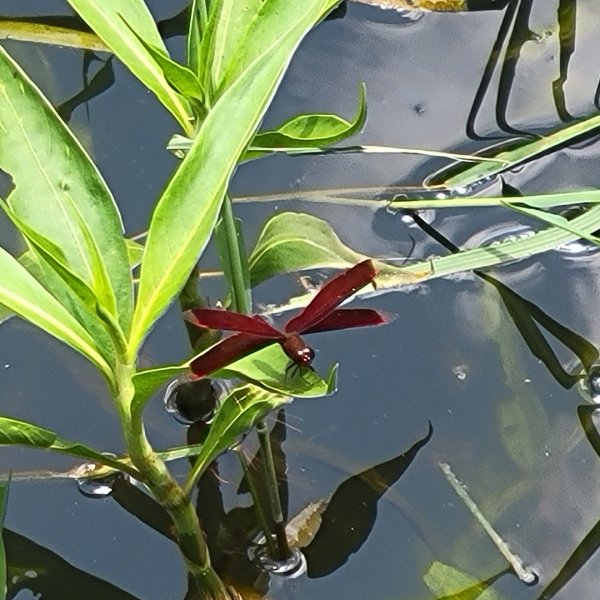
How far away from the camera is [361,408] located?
1136mm

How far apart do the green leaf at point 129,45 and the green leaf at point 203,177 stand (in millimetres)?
155

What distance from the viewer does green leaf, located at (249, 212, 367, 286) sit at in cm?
101

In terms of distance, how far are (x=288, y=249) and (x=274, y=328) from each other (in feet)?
0.82

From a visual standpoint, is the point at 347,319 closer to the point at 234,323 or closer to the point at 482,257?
the point at 234,323

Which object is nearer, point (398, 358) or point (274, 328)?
point (274, 328)

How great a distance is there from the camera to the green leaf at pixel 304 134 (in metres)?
0.93

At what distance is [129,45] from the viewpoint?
896 millimetres

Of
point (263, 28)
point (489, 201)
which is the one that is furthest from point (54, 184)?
point (489, 201)

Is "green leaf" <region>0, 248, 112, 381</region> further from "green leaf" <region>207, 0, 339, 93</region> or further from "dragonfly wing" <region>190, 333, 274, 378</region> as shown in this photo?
"green leaf" <region>207, 0, 339, 93</region>

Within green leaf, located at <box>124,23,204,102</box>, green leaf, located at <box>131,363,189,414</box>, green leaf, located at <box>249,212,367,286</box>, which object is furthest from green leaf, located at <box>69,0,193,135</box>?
green leaf, located at <box>131,363,189,414</box>

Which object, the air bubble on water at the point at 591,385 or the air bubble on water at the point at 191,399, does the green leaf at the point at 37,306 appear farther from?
the air bubble on water at the point at 591,385

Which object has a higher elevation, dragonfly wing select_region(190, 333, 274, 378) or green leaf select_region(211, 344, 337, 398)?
dragonfly wing select_region(190, 333, 274, 378)

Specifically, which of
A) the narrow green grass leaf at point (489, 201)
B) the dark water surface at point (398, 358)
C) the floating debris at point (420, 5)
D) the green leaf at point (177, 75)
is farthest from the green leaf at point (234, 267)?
the floating debris at point (420, 5)

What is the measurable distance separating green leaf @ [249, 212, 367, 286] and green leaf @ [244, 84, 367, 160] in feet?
0.33
